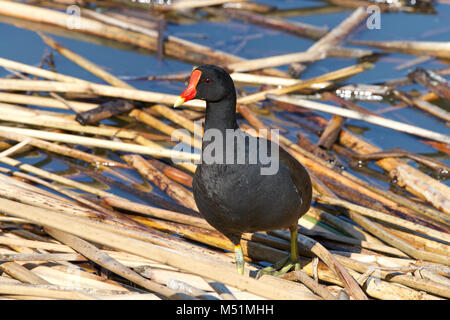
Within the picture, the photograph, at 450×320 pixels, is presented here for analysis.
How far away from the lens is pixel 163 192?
16.9 feet

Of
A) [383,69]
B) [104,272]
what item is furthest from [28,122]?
[383,69]

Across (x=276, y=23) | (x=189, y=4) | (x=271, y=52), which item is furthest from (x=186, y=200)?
(x=276, y=23)

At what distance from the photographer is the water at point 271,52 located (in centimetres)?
617

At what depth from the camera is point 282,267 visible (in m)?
4.23

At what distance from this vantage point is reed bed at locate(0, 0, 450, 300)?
3533 millimetres

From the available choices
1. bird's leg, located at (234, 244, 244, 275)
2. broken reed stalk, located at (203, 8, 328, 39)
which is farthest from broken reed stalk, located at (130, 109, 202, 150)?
broken reed stalk, located at (203, 8, 328, 39)

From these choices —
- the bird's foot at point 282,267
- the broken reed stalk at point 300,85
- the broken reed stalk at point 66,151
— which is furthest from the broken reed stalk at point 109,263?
the broken reed stalk at point 300,85

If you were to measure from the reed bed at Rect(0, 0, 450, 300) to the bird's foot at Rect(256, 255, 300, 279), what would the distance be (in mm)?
77

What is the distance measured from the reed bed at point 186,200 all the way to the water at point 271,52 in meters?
0.13

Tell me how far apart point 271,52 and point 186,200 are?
3.57m

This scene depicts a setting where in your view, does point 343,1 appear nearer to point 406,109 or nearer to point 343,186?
point 406,109

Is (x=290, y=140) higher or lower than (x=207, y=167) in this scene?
lower

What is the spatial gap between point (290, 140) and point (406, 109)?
1461mm

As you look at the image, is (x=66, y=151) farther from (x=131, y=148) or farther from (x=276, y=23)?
(x=276, y=23)
